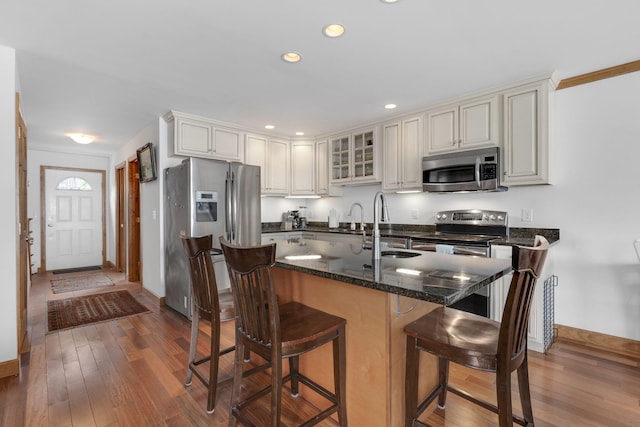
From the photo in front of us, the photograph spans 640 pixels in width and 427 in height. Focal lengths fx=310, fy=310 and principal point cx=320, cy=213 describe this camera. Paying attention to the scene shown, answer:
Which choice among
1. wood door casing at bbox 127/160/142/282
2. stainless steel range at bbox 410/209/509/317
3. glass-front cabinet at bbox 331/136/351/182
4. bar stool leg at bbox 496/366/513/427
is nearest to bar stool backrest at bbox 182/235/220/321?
bar stool leg at bbox 496/366/513/427

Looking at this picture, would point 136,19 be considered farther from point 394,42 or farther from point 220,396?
point 220,396

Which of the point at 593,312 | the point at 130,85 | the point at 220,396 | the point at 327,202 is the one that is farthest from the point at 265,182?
the point at 593,312

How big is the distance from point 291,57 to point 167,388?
254 cm

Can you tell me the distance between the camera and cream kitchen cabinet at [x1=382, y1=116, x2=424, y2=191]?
143 inches

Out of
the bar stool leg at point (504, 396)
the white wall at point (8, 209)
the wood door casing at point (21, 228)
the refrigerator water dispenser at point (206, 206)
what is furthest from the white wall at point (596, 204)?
the wood door casing at point (21, 228)

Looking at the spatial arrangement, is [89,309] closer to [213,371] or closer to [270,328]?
[213,371]

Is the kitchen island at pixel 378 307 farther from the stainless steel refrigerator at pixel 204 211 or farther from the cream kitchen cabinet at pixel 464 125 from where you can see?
the stainless steel refrigerator at pixel 204 211

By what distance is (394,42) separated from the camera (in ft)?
7.27

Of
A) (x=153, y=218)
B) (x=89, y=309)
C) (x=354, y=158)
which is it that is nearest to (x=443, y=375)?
(x=354, y=158)

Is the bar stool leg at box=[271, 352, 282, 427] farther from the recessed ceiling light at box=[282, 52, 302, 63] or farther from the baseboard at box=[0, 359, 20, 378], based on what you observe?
the baseboard at box=[0, 359, 20, 378]

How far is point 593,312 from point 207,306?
10.7 ft

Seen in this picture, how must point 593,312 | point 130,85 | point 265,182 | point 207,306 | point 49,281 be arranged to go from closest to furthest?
point 207,306
point 593,312
point 130,85
point 265,182
point 49,281

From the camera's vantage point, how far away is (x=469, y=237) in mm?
3145

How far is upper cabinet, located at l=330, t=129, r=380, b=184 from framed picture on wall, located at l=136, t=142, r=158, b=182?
95.6 inches
